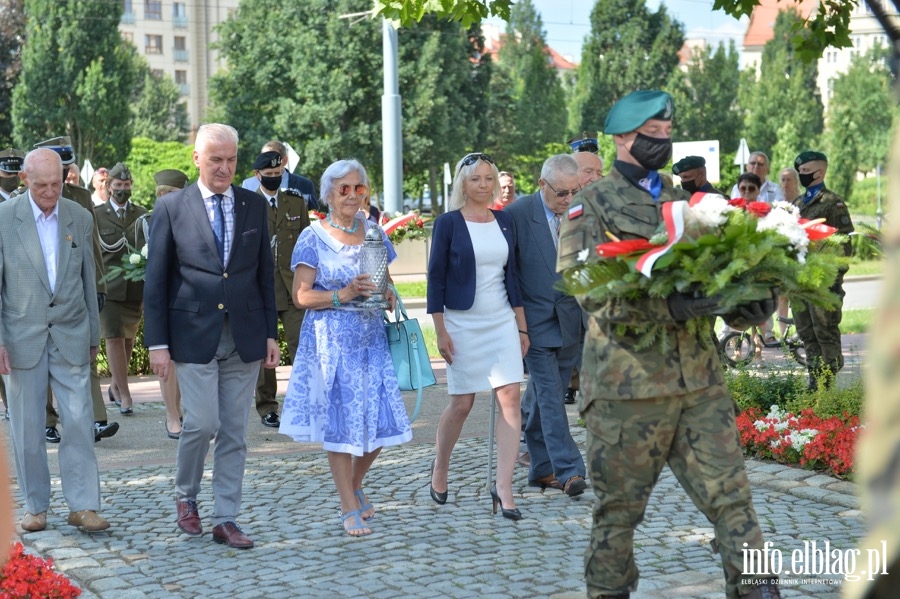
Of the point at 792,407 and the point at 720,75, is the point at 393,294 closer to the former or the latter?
the point at 792,407

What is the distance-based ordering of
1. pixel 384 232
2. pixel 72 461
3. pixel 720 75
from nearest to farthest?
pixel 72 461 < pixel 384 232 < pixel 720 75

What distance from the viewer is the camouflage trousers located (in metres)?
4.64

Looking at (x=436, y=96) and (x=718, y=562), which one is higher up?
(x=436, y=96)

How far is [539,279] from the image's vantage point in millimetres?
7691

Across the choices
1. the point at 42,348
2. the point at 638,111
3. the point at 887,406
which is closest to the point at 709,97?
the point at 42,348

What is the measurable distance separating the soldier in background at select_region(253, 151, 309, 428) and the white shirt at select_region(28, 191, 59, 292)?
3409 mm

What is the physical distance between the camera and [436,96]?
60.4m

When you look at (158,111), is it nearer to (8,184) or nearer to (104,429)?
(8,184)

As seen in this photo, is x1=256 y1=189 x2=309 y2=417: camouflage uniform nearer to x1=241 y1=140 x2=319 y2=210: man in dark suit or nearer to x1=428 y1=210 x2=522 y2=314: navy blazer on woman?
x1=241 y1=140 x2=319 y2=210: man in dark suit

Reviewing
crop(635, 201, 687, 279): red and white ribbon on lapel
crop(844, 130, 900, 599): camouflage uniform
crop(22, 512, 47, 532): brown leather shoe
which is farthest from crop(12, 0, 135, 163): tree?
crop(844, 130, 900, 599): camouflage uniform

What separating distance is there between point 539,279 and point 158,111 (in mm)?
83632

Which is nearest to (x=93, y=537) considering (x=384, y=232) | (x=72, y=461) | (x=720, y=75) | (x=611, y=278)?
(x=72, y=461)

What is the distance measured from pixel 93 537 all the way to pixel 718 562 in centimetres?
340

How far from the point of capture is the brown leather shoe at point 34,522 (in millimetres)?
7074
